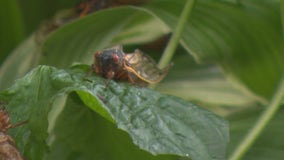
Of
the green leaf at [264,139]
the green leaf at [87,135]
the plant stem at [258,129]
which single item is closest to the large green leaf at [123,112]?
the green leaf at [87,135]

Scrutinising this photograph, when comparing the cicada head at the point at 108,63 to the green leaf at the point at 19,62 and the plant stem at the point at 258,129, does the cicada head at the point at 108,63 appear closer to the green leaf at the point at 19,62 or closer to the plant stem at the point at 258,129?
the plant stem at the point at 258,129

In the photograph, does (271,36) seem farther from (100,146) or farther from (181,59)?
(100,146)

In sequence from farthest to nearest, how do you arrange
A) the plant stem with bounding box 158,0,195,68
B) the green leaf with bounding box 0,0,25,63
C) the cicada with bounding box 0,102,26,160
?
1. the green leaf with bounding box 0,0,25,63
2. the plant stem with bounding box 158,0,195,68
3. the cicada with bounding box 0,102,26,160

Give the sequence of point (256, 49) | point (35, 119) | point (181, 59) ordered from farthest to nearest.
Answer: point (181, 59)
point (256, 49)
point (35, 119)

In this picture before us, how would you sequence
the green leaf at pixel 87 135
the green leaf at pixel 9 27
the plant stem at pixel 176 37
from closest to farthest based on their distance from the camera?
the green leaf at pixel 87 135
the plant stem at pixel 176 37
the green leaf at pixel 9 27

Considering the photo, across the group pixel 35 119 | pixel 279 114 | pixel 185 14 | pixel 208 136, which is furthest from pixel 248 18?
pixel 35 119

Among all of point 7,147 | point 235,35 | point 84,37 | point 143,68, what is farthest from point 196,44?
point 7,147

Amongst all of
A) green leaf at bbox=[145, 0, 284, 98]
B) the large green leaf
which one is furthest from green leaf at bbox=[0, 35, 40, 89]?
the large green leaf

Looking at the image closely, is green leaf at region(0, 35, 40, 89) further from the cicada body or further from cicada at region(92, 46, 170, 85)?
the cicada body
